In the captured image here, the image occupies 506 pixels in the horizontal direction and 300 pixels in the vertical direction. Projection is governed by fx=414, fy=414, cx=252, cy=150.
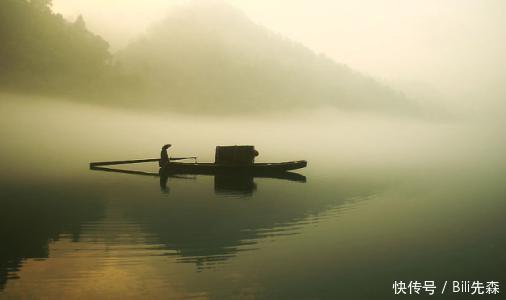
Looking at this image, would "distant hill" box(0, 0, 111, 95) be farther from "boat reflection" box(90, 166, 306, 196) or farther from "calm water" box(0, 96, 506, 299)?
"boat reflection" box(90, 166, 306, 196)

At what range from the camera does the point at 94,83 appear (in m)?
111

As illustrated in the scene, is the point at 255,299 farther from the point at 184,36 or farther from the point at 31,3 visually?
the point at 184,36

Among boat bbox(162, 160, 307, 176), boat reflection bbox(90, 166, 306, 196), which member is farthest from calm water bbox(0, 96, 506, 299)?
boat bbox(162, 160, 307, 176)

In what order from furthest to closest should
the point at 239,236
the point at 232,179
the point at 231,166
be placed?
1. the point at 232,179
2. the point at 231,166
3. the point at 239,236

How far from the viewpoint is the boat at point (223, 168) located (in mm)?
34000

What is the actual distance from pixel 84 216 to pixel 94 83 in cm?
9968

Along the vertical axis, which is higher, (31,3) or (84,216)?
(31,3)

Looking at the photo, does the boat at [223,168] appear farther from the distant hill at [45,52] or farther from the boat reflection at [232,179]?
the distant hill at [45,52]

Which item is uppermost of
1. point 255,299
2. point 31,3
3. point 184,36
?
point 184,36

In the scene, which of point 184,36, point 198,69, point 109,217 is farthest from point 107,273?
point 184,36

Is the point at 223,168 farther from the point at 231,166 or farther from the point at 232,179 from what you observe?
the point at 232,179

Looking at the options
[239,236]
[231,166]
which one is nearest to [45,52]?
[231,166]

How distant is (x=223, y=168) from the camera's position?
111 feet

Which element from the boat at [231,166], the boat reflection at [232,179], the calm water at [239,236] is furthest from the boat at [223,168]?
the calm water at [239,236]
